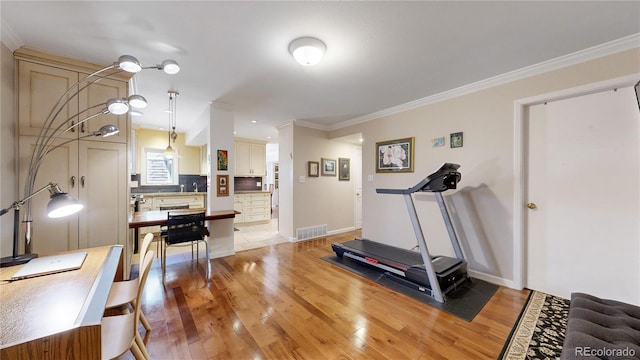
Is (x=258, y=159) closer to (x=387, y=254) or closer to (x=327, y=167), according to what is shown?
(x=327, y=167)

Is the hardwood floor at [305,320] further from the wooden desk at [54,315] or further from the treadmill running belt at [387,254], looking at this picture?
the wooden desk at [54,315]

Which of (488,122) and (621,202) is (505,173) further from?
(621,202)

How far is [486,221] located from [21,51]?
5099 mm

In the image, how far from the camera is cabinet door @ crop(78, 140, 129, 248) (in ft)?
7.64

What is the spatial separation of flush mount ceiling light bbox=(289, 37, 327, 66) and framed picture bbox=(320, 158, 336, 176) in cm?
306

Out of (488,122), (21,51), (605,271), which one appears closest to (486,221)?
(605,271)

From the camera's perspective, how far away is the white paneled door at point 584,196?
2.03 meters

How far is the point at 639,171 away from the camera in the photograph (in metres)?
1.98

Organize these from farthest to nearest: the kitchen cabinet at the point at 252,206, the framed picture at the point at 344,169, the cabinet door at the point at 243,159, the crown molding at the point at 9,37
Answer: the cabinet door at the point at 243,159 < the kitchen cabinet at the point at 252,206 < the framed picture at the point at 344,169 < the crown molding at the point at 9,37

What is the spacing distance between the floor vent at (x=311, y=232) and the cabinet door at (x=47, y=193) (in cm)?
317

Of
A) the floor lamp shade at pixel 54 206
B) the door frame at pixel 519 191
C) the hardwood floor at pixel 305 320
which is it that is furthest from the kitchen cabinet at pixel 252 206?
the door frame at pixel 519 191

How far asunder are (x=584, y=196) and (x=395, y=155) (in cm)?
214

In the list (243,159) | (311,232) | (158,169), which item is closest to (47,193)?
(158,169)

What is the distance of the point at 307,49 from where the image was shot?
1975mm
